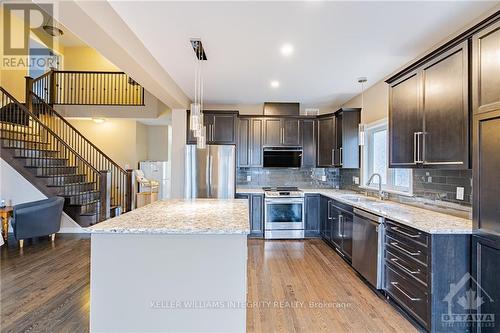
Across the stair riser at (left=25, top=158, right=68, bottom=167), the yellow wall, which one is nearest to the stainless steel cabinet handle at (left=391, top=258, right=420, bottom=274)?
the stair riser at (left=25, top=158, right=68, bottom=167)

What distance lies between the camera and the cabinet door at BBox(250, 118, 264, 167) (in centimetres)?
529

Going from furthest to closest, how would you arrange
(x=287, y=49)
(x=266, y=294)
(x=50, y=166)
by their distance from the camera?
(x=50, y=166)
(x=287, y=49)
(x=266, y=294)

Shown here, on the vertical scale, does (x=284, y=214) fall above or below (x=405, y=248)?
below

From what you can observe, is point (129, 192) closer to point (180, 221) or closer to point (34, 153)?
point (34, 153)

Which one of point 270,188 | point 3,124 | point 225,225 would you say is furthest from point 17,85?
point 225,225

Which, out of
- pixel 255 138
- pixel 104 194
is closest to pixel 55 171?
pixel 104 194

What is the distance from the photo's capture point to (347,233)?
3.68 meters

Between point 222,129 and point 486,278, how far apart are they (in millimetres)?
4265

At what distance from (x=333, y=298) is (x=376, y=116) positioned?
2.81m

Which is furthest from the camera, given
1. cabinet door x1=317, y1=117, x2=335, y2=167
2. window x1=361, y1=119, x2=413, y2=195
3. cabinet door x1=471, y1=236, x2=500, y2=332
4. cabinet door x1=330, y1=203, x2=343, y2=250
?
cabinet door x1=317, y1=117, x2=335, y2=167

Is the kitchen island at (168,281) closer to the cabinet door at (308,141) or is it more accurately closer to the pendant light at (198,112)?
the pendant light at (198,112)

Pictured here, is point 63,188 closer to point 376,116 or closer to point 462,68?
point 376,116

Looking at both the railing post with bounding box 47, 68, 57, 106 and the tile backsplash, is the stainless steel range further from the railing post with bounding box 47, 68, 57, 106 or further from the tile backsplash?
the railing post with bounding box 47, 68, 57, 106

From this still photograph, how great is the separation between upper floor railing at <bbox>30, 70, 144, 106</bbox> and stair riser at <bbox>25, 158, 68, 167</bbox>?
245 cm
